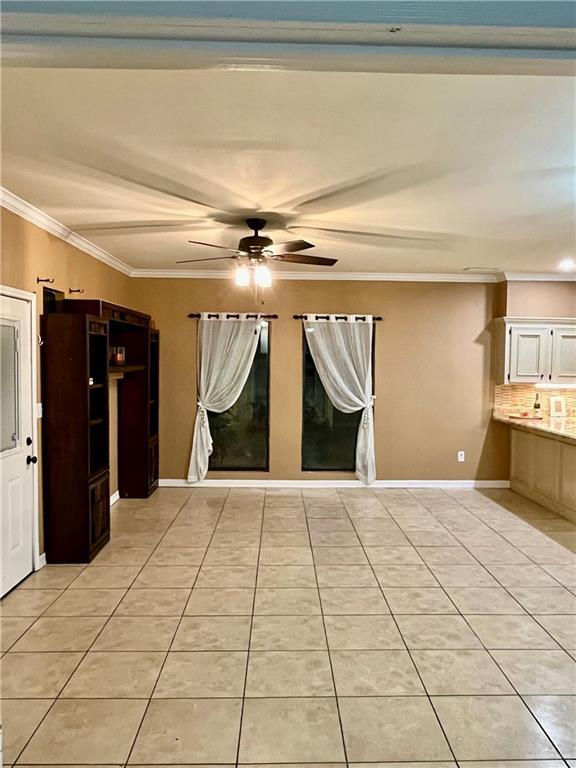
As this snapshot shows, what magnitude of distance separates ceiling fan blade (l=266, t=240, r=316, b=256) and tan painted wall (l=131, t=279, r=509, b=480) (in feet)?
8.34

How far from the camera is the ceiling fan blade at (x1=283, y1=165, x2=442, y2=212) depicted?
2881 mm

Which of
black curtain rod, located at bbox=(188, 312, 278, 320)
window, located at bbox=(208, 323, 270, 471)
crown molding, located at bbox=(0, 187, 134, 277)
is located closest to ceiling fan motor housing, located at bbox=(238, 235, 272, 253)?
crown molding, located at bbox=(0, 187, 134, 277)

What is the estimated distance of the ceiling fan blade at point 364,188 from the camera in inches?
113

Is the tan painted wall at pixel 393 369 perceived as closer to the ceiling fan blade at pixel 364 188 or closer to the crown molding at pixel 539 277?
the crown molding at pixel 539 277

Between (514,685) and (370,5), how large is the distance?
2.93m

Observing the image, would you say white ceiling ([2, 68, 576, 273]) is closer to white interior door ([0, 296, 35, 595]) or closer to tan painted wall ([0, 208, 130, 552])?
tan painted wall ([0, 208, 130, 552])

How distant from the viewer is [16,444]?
356cm

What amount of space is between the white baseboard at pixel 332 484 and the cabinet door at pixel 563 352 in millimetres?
1520

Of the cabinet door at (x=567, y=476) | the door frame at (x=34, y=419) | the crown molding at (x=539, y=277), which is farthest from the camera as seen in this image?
the crown molding at (x=539, y=277)

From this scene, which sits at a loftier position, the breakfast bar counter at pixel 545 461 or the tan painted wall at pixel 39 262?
the tan painted wall at pixel 39 262

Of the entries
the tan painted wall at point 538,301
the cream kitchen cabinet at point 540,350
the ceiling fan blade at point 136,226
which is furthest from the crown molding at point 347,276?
the ceiling fan blade at point 136,226

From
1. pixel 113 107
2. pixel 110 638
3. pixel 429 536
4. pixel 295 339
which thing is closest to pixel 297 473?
pixel 295 339

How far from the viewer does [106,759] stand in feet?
6.64

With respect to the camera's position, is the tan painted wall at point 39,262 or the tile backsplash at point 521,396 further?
the tile backsplash at point 521,396
